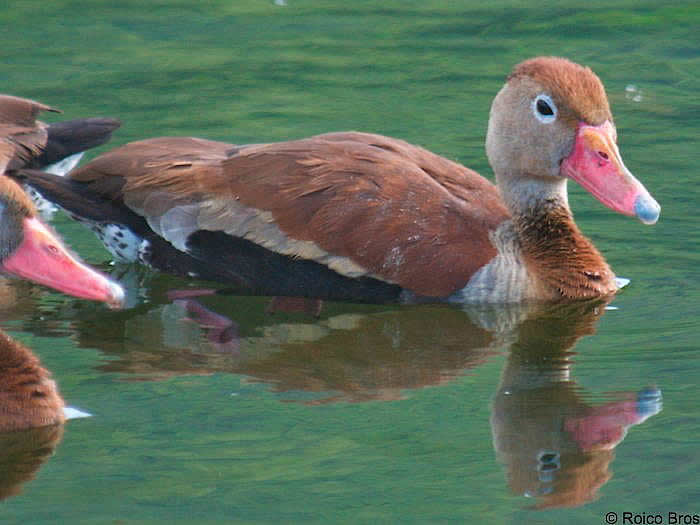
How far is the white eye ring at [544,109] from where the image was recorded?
28.3 ft

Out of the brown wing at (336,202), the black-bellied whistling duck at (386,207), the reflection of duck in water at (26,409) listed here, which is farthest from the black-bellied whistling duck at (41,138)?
the reflection of duck in water at (26,409)

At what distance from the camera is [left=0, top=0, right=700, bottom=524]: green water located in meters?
6.28

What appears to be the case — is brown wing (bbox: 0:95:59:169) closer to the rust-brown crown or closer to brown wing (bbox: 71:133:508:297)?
brown wing (bbox: 71:133:508:297)

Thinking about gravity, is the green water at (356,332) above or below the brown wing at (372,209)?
below

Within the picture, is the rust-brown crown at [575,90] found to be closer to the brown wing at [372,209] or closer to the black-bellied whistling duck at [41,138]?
the brown wing at [372,209]

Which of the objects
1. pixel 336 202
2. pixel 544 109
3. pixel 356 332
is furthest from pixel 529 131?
pixel 356 332

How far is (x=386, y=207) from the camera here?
27.5ft

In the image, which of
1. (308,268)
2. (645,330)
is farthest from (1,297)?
(645,330)

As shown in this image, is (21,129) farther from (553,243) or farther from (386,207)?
(553,243)

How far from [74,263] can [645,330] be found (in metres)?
2.81

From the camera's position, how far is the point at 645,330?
8125mm

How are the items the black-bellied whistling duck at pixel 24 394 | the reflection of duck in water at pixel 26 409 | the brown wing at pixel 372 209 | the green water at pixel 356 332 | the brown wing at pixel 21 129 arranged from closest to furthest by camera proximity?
the green water at pixel 356 332 < the reflection of duck in water at pixel 26 409 < the black-bellied whistling duck at pixel 24 394 < the brown wing at pixel 372 209 < the brown wing at pixel 21 129

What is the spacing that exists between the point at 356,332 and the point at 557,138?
1.46 meters

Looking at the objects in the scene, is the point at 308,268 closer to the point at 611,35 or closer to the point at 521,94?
the point at 521,94
